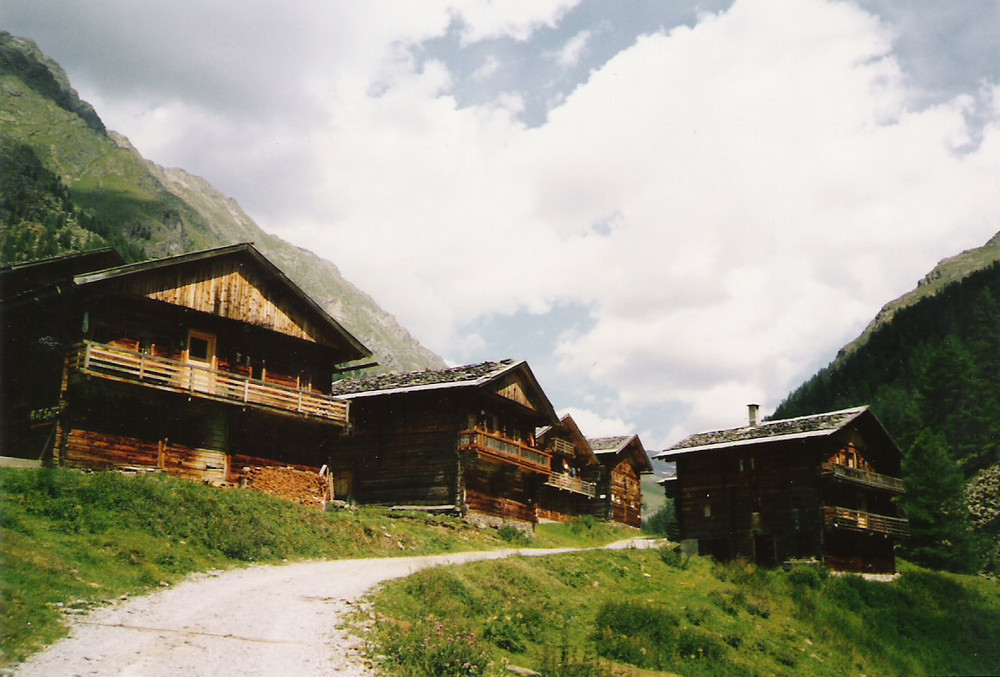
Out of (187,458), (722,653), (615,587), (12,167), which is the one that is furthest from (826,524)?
(12,167)

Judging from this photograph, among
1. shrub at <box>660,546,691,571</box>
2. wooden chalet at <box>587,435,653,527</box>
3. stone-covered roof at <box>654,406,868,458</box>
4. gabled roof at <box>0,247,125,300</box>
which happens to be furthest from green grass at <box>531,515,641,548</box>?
gabled roof at <box>0,247,125,300</box>

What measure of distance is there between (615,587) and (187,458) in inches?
666

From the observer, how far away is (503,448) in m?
41.3

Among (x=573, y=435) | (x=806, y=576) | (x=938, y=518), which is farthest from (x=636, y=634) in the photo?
(x=938, y=518)

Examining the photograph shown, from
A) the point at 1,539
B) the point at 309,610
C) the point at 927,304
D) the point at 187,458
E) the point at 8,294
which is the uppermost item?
the point at 927,304

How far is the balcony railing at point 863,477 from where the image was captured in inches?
1719

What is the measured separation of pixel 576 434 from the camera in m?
61.1

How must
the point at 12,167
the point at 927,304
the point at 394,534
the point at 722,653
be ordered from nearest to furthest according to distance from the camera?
the point at 722,653
the point at 394,534
the point at 927,304
the point at 12,167

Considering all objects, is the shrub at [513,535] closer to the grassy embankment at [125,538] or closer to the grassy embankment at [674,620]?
the grassy embankment at [674,620]

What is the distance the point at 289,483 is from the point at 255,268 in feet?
30.1

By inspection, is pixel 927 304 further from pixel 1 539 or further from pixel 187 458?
pixel 1 539

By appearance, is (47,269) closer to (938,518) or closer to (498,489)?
(498,489)

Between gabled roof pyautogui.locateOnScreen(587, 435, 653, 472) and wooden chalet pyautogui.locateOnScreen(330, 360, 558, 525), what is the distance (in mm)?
21505

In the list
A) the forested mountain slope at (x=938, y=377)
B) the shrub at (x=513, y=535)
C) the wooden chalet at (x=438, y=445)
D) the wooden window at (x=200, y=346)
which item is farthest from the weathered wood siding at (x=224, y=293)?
the forested mountain slope at (x=938, y=377)
